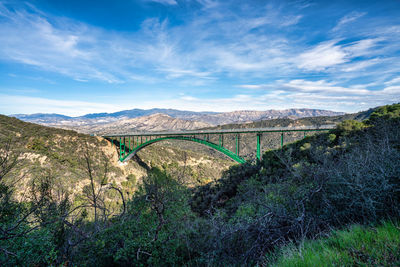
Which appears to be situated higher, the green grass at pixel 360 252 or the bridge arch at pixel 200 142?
the green grass at pixel 360 252

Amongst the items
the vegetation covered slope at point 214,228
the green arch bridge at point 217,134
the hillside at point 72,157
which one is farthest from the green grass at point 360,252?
the green arch bridge at point 217,134

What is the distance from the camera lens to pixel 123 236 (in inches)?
182

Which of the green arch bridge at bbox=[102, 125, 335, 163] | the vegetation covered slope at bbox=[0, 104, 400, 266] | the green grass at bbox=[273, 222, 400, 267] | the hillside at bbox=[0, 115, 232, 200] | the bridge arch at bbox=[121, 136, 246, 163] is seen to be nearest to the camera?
the green grass at bbox=[273, 222, 400, 267]

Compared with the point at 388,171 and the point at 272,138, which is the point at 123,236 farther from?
the point at 272,138

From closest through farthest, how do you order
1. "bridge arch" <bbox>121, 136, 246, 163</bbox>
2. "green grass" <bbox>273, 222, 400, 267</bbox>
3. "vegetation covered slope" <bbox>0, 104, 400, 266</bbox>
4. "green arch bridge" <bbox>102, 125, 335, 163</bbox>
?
1. "green grass" <bbox>273, 222, 400, 267</bbox>
2. "vegetation covered slope" <bbox>0, 104, 400, 266</bbox>
3. "green arch bridge" <bbox>102, 125, 335, 163</bbox>
4. "bridge arch" <bbox>121, 136, 246, 163</bbox>

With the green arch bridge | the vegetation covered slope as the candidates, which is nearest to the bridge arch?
the green arch bridge

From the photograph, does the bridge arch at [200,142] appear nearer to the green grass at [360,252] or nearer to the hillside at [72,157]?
the hillside at [72,157]

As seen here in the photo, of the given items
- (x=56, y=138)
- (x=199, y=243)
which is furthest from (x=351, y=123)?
(x=56, y=138)

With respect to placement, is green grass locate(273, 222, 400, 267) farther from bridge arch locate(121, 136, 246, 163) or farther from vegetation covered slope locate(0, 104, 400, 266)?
bridge arch locate(121, 136, 246, 163)

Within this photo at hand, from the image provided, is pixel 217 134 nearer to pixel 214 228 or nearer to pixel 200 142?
pixel 200 142

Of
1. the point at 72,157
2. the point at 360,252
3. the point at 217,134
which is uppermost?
the point at 360,252

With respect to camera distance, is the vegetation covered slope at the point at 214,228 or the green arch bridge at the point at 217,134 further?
the green arch bridge at the point at 217,134

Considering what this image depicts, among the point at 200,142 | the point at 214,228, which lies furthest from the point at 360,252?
the point at 200,142

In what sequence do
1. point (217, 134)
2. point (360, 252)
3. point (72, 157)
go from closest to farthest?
point (360, 252) < point (72, 157) < point (217, 134)
